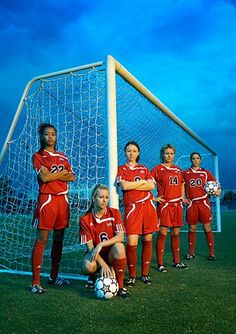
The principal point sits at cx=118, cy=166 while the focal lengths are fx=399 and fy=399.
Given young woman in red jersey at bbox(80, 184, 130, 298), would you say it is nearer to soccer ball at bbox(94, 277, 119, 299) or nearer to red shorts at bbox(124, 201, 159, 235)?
soccer ball at bbox(94, 277, 119, 299)

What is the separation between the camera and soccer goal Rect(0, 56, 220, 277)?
4.46 metres

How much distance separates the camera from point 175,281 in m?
4.41

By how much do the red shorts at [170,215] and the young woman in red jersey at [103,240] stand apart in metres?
1.54

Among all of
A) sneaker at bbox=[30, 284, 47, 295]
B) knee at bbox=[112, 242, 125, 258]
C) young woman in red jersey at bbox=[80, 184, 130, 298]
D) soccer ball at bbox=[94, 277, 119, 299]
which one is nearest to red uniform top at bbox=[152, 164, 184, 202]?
young woman in red jersey at bbox=[80, 184, 130, 298]

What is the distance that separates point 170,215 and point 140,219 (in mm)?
1113

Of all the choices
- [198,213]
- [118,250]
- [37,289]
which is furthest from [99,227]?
[198,213]

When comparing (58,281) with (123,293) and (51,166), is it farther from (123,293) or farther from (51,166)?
(51,166)

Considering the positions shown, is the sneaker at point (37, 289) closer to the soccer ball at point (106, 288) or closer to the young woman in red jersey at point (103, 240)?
the young woman in red jersey at point (103, 240)

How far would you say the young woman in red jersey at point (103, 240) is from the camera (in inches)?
146

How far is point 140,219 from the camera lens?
444 centimetres

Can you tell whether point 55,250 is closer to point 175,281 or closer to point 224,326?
point 175,281

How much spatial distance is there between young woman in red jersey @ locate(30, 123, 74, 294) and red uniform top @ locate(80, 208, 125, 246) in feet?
1.15

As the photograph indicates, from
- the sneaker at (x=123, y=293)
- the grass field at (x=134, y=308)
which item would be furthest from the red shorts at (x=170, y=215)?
the sneaker at (x=123, y=293)

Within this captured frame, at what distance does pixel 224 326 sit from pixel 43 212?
6.78 feet
